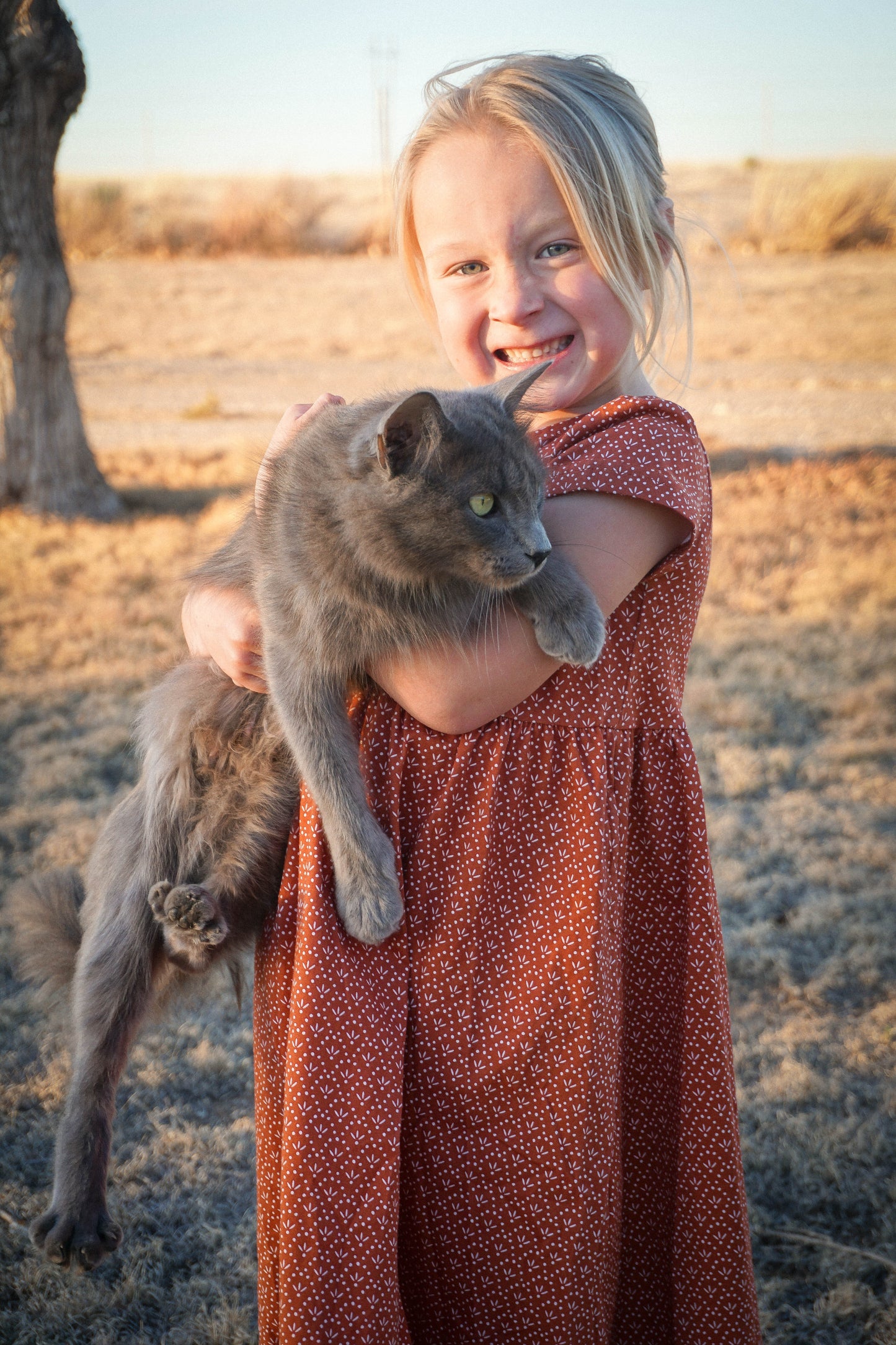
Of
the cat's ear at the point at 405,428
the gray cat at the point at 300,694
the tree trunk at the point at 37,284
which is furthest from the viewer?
the tree trunk at the point at 37,284

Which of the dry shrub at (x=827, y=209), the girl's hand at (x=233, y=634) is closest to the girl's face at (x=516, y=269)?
the girl's hand at (x=233, y=634)

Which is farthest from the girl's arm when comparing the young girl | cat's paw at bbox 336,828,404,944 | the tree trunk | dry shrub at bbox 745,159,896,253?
dry shrub at bbox 745,159,896,253

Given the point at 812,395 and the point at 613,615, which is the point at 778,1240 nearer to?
the point at 613,615

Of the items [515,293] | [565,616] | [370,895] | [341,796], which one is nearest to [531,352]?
[515,293]

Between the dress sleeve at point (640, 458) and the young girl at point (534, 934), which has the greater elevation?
the dress sleeve at point (640, 458)

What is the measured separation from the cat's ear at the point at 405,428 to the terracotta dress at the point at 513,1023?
10.9 inches

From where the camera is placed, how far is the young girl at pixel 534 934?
142 cm

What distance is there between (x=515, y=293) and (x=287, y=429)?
1.67 ft

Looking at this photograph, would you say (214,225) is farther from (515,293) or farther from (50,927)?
(515,293)

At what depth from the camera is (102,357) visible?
11.8 m

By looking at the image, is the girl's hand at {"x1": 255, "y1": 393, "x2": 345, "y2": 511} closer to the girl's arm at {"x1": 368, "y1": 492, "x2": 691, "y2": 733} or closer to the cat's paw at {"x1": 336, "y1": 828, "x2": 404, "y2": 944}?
the girl's arm at {"x1": 368, "y1": 492, "x2": 691, "y2": 733}

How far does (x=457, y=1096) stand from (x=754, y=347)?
10.6m

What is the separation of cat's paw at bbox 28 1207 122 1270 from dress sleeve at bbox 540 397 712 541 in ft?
5.13

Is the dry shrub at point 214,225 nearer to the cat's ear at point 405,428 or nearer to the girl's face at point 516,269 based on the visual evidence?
the girl's face at point 516,269
